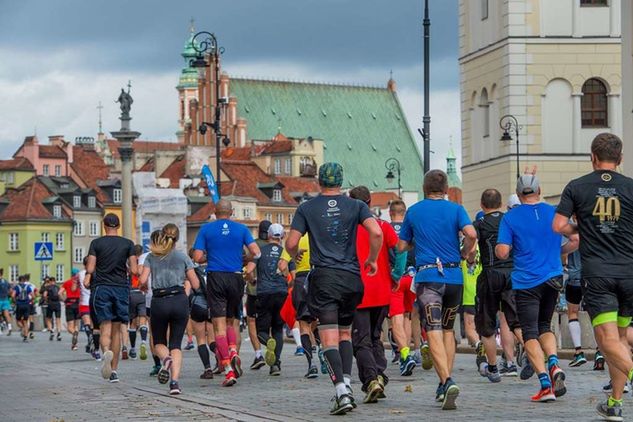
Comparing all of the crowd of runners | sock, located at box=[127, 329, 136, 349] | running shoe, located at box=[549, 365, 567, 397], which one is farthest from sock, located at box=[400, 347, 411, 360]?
sock, located at box=[127, 329, 136, 349]

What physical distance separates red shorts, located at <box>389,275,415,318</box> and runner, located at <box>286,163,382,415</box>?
149 inches

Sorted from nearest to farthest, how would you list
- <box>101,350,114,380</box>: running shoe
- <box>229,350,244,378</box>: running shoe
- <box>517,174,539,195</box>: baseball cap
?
<box>517,174,539,195</box>: baseball cap
<box>229,350,244,378</box>: running shoe
<box>101,350,114,380</box>: running shoe

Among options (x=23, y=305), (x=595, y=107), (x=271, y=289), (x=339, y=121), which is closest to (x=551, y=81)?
(x=595, y=107)

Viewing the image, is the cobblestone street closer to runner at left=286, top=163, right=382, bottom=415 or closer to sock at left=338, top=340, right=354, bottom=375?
sock at left=338, top=340, right=354, bottom=375

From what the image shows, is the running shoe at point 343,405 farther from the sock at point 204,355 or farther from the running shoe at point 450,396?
the sock at point 204,355

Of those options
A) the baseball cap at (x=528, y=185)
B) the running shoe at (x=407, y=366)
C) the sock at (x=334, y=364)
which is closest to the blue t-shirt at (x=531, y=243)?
the baseball cap at (x=528, y=185)

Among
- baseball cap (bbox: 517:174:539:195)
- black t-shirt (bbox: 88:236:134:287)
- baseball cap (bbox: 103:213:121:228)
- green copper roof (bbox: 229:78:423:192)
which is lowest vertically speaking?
black t-shirt (bbox: 88:236:134:287)

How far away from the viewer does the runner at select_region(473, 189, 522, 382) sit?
18406mm

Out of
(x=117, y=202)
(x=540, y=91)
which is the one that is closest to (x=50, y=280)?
(x=540, y=91)

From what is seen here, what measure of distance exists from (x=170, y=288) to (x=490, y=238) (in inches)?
133

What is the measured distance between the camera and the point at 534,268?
15664mm

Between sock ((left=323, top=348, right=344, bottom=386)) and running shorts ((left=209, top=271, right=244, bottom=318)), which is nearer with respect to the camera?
sock ((left=323, top=348, right=344, bottom=386))

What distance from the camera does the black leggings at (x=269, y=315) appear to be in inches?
859

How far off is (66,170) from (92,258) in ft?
497
